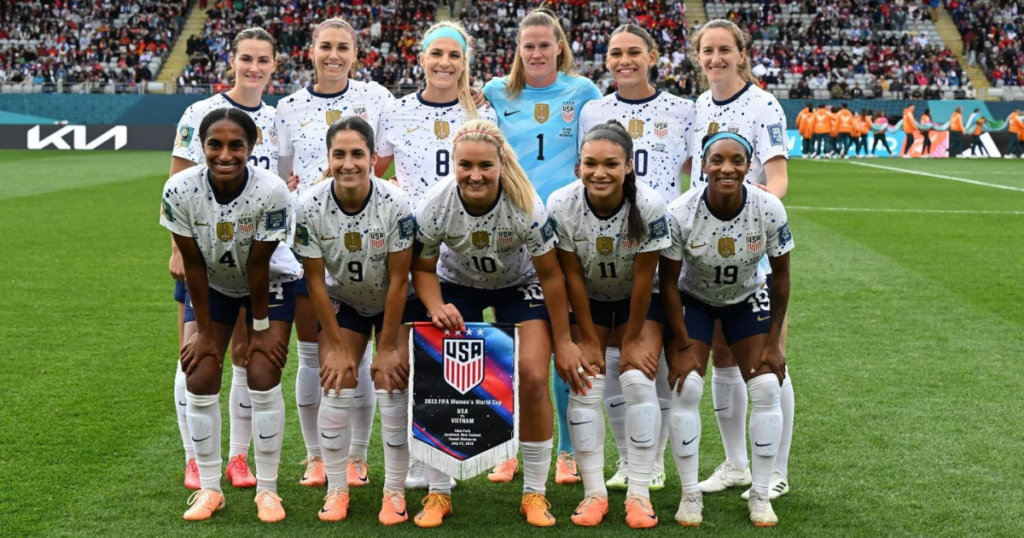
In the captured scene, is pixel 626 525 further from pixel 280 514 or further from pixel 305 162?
pixel 305 162

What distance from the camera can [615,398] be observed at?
4.75m

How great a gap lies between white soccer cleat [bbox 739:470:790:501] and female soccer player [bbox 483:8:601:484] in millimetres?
906

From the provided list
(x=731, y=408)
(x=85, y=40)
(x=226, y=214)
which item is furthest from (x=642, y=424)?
(x=85, y=40)

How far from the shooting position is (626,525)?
4.22 metres

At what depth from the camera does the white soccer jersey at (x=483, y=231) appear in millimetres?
4281

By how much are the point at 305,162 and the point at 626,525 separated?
2.38 meters

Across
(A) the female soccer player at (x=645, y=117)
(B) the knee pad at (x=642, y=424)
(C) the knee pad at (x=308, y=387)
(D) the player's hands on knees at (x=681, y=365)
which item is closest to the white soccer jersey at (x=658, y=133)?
(A) the female soccer player at (x=645, y=117)

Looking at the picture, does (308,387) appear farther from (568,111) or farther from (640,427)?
(568,111)

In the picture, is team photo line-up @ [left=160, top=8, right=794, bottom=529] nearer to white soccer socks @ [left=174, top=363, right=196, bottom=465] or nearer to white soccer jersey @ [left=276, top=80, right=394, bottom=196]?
white soccer socks @ [left=174, top=363, right=196, bottom=465]

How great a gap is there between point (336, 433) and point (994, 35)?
44118mm

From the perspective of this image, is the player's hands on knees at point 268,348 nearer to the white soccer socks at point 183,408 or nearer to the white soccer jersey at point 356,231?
the white soccer jersey at point 356,231

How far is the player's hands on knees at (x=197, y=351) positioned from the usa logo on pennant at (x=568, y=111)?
2.03 m

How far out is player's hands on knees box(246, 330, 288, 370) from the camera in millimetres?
4371

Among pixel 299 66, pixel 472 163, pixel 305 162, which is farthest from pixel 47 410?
pixel 299 66
